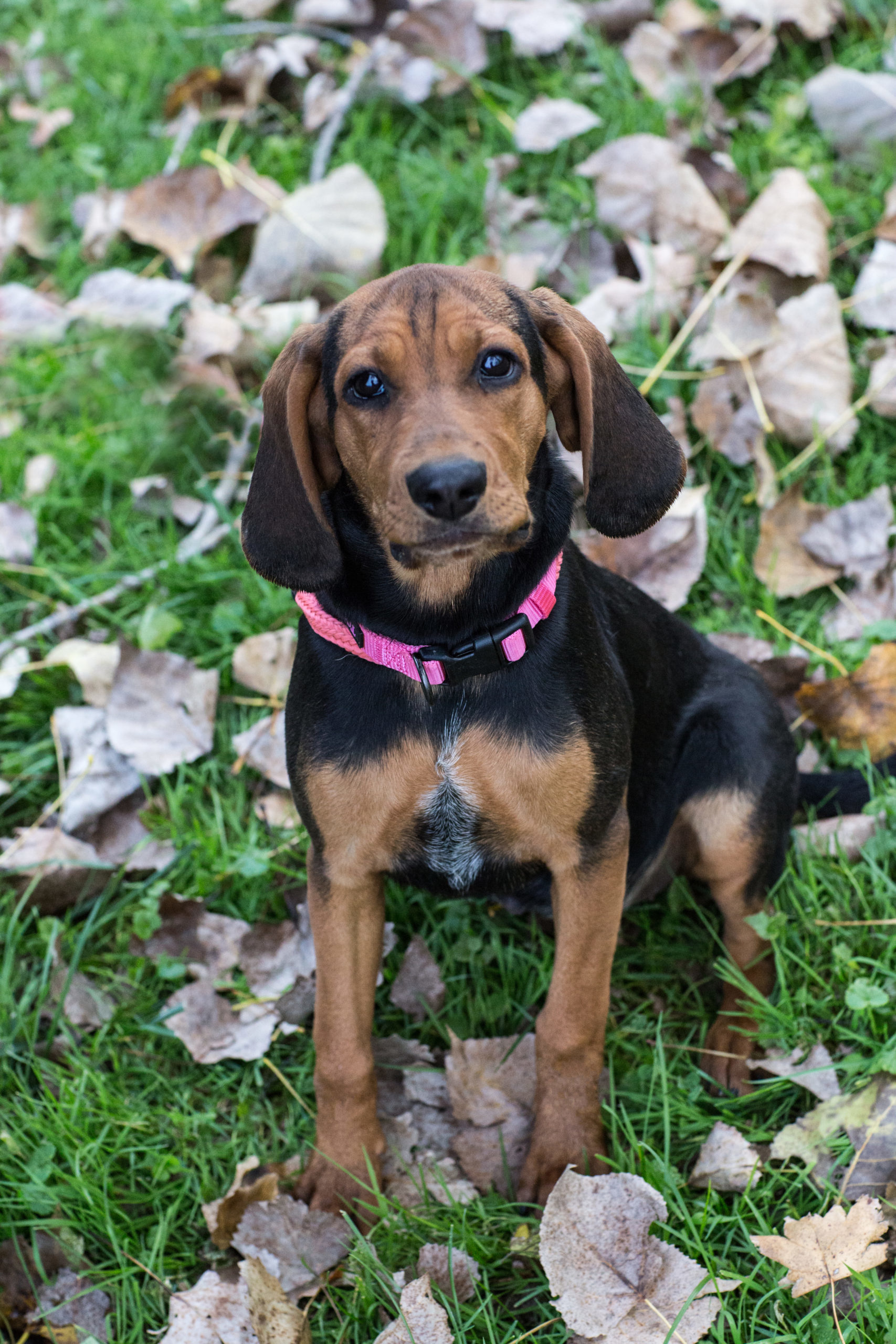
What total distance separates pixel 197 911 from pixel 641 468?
2115 mm

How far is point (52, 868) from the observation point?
168 inches

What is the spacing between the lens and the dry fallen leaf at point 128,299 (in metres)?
5.95

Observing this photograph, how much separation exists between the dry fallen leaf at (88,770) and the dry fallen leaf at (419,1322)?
2.14 m

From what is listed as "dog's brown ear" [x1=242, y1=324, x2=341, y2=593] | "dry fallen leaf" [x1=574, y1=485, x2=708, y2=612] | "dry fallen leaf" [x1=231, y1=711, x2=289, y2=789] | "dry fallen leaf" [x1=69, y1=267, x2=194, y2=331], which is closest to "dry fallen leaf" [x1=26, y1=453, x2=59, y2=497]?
"dry fallen leaf" [x1=69, y1=267, x2=194, y2=331]

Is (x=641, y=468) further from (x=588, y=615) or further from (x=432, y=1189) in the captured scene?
(x=432, y=1189)

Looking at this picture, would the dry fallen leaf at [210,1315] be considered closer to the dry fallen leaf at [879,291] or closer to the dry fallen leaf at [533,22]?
the dry fallen leaf at [879,291]

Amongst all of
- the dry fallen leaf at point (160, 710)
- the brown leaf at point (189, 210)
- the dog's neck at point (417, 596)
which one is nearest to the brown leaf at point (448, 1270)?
the dog's neck at point (417, 596)

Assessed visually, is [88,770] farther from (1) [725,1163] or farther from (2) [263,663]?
(1) [725,1163]

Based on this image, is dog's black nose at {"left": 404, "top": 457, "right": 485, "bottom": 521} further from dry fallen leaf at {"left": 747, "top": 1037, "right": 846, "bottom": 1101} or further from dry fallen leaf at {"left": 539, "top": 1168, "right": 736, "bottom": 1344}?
dry fallen leaf at {"left": 747, "top": 1037, "right": 846, "bottom": 1101}

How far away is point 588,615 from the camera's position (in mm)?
3350

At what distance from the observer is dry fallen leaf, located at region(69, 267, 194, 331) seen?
19.5 ft

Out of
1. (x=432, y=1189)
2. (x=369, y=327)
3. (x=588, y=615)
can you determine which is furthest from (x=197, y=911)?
(x=369, y=327)

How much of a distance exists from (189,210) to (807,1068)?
4855 mm

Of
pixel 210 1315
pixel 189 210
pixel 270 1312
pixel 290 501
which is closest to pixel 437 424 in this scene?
pixel 290 501
